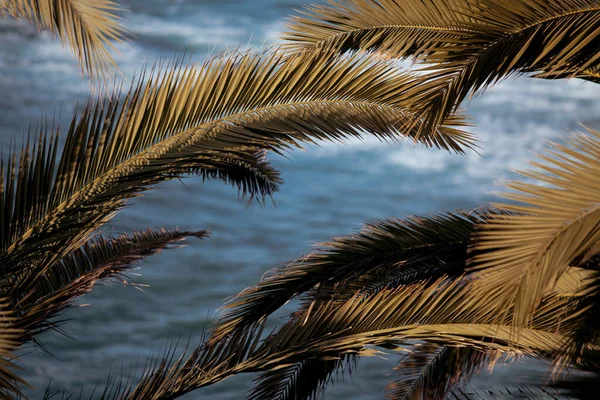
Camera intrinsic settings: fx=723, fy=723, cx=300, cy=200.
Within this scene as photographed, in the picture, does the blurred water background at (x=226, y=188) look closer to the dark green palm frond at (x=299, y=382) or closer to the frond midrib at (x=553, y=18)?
the dark green palm frond at (x=299, y=382)

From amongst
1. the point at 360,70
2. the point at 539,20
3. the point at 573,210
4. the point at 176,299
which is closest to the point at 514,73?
the point at 539,20

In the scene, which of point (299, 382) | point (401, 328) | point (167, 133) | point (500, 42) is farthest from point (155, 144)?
point (299, 382)

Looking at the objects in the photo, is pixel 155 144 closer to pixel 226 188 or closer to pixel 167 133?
pixel 167 133

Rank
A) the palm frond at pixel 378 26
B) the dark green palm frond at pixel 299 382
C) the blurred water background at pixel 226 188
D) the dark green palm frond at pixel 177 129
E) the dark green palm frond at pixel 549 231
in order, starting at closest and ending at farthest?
the dark green palm frond at pixel 549 231 < the dark green palm frond at pixel 177 129 < the palm frond at pixel 378 26 < the dark green palm frond at pixel 299 382 < the blurred water background at pixel 226 188

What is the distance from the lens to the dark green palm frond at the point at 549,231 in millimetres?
2168

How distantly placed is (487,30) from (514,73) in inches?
12.3

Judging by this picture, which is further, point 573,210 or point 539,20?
point 539,20

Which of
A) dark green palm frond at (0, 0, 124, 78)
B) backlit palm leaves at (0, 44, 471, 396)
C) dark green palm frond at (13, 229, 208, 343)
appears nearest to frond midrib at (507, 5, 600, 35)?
backlit palm leaves at (0, 44, 471, 396)

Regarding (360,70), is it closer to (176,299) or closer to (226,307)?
(226,307)

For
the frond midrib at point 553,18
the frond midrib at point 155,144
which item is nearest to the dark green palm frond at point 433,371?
the frond midrib at point 155,144

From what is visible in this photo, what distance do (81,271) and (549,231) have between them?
12.4 ft

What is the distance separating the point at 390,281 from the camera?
536 cm

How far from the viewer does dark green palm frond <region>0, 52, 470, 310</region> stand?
3139 mm

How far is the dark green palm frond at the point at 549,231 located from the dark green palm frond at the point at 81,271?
2.03 metres
